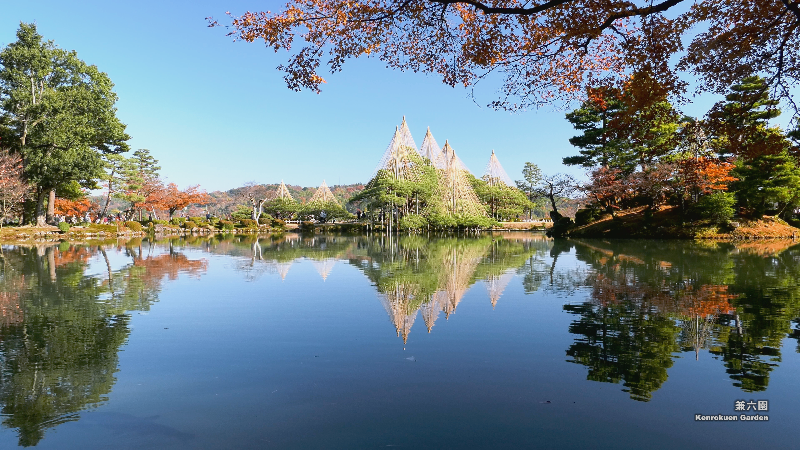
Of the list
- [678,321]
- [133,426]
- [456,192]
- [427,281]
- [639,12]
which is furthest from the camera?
[456,192]

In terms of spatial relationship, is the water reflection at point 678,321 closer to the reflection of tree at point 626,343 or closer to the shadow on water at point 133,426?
the reflection of tree at point 626,343

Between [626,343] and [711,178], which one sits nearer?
[626,343]

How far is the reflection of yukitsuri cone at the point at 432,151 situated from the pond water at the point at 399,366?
112 feet

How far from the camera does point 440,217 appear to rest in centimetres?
Result: 3506

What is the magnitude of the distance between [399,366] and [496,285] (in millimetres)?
5075

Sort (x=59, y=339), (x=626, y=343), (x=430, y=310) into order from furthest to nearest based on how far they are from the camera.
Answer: (x=430, y=310) < (x=59, y=339) < (x=626, y=343)

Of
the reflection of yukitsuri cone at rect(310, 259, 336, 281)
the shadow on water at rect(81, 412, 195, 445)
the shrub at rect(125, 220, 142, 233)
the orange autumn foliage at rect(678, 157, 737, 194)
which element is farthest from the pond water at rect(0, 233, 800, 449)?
the shrub at rect(125, 220, 142, 233)

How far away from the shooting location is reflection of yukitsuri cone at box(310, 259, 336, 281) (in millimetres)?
10816

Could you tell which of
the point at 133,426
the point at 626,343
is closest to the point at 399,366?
the point at 133,426

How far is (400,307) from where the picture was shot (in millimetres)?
6742

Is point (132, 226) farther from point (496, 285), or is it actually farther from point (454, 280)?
point (496, 285)

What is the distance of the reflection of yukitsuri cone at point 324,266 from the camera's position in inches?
426

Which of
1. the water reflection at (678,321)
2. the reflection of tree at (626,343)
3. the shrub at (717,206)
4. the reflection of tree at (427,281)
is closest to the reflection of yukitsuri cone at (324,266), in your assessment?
the reflection of tree at (427,281)

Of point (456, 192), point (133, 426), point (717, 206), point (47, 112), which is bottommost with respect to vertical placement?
point (133, 426)
